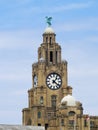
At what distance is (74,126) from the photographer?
197500 mm

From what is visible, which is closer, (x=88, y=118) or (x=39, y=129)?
(x=39, y=129)

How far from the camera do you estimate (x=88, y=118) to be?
19750 centimetres

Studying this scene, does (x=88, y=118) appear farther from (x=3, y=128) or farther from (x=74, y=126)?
(x=3, y=128)

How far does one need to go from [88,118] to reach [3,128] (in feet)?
191

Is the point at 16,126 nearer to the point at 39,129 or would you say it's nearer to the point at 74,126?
the point at 39,129

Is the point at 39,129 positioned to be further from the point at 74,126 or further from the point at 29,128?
the point at 74,126

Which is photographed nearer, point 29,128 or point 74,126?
point 29,128

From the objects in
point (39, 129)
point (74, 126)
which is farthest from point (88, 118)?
point (39, 129)

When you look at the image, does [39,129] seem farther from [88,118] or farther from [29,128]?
[88,118]

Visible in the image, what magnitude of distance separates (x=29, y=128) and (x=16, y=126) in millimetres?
2687

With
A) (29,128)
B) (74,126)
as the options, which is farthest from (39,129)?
(74,126)

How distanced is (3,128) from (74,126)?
57582 mm

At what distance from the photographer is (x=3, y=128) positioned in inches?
5576

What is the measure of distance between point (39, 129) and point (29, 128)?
2.13 meters
